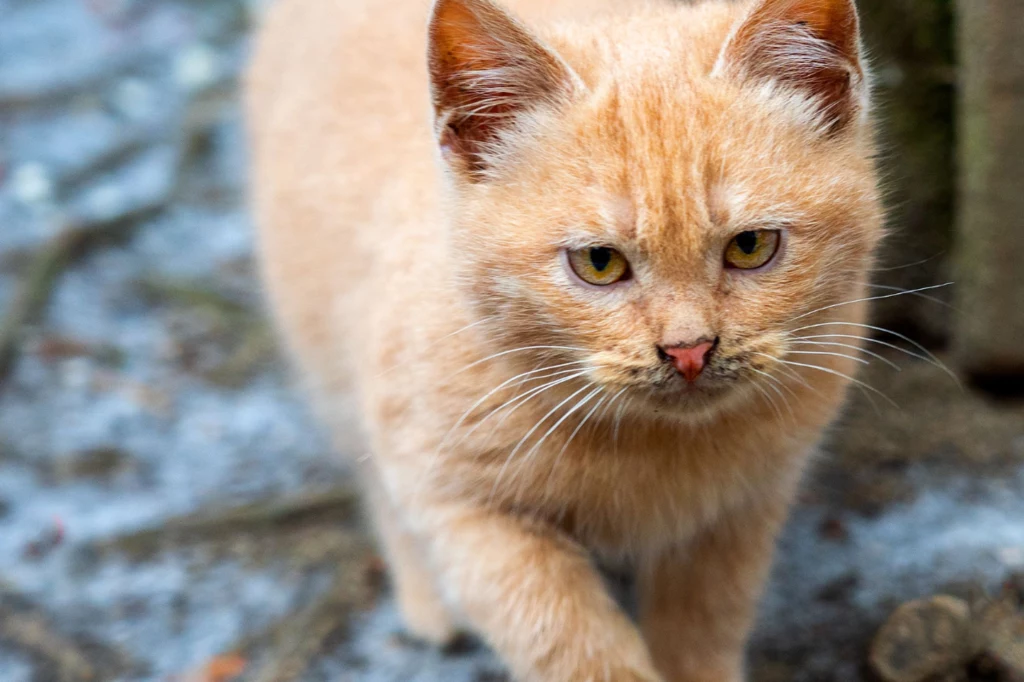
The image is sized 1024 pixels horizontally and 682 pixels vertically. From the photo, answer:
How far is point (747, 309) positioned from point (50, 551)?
2479mm

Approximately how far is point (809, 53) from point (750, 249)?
1.34 feet

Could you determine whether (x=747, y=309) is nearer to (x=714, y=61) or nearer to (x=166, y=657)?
(x=714, y=61)

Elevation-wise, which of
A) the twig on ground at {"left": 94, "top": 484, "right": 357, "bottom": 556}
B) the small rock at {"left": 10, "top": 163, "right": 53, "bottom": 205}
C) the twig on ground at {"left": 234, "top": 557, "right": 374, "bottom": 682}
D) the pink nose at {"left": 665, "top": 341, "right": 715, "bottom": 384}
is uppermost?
the small rock at {"left": 10, "top": 163, "right": 53, "bottom": 205}

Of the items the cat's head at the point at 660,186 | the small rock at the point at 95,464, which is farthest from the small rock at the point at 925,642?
the small rock at the point at 95,464

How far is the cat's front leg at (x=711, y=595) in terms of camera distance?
7.95 ft

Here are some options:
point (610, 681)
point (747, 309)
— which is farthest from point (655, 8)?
point (610, 681)

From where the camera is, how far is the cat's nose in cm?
174

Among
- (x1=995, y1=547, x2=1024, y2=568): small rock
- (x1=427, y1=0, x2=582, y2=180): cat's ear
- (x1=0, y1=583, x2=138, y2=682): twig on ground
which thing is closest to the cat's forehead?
(x1=427, y1=0, x2=582, y2=180): cat's ear

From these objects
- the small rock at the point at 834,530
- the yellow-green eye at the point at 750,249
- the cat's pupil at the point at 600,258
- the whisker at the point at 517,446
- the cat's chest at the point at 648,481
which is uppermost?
the cat's pupil at the point at 600,258

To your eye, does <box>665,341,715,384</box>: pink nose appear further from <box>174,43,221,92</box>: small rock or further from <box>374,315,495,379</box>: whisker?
<box>174,43,221,92</box>: small rock

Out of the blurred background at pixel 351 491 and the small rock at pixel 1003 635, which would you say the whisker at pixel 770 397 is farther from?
the small rock at pixel 1003 635

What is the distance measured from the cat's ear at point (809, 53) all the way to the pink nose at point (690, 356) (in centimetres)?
54

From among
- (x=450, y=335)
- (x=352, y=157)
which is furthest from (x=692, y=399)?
(x=352, y=157)

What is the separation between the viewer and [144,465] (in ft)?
12.1
